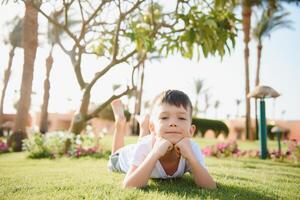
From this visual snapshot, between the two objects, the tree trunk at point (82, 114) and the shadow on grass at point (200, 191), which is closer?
the shadow on grass at point (200, 191)

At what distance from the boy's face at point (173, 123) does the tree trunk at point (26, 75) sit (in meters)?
9.99

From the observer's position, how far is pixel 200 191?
2881 mm

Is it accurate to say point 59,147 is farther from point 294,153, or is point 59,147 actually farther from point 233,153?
point 294,153

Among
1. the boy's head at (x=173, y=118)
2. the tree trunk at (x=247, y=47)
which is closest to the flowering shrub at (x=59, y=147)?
the boy's head at (x=173, y=118)

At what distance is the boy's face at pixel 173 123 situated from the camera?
285 centimetres

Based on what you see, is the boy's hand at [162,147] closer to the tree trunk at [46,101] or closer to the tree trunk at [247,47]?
the tree trunk at [46,101]

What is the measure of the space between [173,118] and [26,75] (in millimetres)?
10582

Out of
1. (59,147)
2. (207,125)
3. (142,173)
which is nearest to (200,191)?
(142,173)

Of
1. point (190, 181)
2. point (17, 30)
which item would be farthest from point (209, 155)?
point (17, 30)

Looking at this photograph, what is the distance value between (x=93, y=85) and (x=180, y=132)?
5891 mm

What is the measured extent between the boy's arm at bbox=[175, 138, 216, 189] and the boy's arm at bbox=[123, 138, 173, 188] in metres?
0.11

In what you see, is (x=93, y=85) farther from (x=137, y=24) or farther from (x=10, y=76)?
(x=10, y=76)

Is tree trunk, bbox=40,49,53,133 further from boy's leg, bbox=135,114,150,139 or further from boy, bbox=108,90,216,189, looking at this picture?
boy, bbox=108,90,216,189

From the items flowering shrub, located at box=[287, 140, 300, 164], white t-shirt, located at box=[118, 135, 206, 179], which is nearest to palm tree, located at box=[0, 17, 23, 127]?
flowering shrub, located at box=[287, 140, 300, 164]
